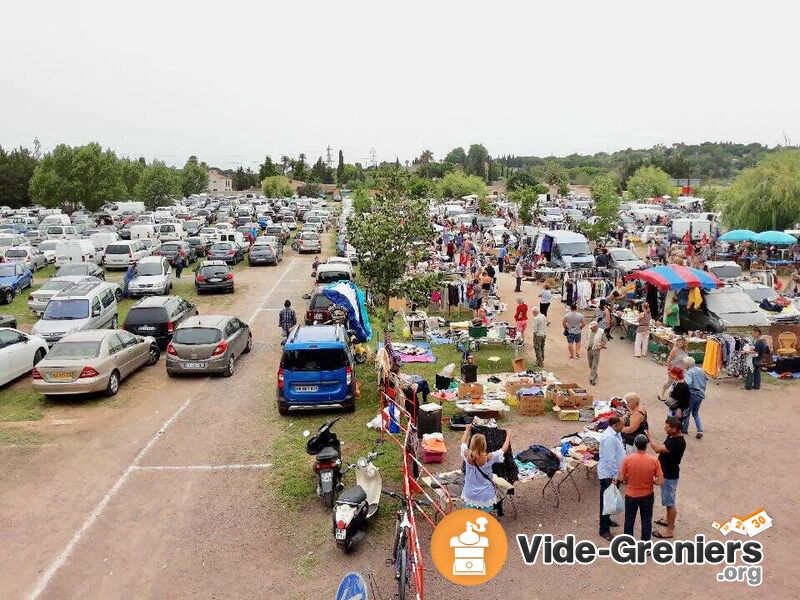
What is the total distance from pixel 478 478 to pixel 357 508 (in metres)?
1.55

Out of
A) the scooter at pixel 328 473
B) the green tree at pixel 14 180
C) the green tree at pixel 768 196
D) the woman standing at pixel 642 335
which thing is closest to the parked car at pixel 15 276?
the scooter at pixel 328 473

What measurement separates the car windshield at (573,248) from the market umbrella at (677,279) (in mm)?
10644

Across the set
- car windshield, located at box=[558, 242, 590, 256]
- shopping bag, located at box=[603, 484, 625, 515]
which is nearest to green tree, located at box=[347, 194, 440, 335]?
shopping bag, located at box=[603, 484, 625, 515]

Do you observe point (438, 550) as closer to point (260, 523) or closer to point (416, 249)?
point (260, 523)

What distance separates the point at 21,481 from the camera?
10188 millimetres

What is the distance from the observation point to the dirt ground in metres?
7.40

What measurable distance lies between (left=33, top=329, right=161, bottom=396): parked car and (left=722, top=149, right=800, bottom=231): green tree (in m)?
34.0

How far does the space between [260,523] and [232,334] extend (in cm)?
820

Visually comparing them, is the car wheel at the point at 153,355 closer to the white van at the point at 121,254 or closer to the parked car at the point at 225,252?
the white van at the point at 121,254

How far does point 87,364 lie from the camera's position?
1377cm

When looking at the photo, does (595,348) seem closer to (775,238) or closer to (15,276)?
(775,238)

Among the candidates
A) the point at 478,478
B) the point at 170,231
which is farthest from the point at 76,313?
the point at 170,231

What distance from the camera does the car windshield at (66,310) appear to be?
718 inches

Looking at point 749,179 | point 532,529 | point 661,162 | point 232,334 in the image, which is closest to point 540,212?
point 749,179
